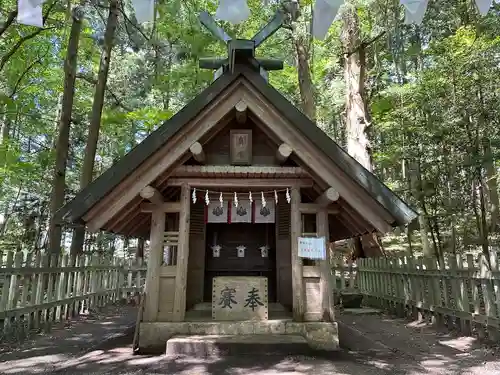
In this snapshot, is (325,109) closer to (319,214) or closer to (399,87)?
(399,87)

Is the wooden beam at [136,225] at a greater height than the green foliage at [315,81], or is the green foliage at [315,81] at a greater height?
the green foliage at [315,81]

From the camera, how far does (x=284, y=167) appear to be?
6699mm

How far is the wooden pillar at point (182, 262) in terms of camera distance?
20.8 feet

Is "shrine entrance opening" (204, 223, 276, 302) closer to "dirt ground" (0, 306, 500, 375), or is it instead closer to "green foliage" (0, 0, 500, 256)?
"dirt ground" (0, 306, 500, 375)

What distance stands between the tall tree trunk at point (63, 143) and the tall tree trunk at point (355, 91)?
9356 mm

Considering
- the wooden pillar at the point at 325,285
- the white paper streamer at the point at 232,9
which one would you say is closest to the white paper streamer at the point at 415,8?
the white paper streamer at the point at 232,9

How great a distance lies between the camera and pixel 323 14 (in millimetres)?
5320

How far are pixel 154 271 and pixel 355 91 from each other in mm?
10929

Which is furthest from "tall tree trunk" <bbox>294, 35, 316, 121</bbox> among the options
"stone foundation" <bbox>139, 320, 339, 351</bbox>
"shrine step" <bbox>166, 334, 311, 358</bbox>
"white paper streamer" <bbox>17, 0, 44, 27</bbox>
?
"white paper streamer" <bbox>17, 0, 44, 27</bbox>

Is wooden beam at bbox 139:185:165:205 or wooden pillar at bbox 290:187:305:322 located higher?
wooden beam at bbox 139:185:165:205

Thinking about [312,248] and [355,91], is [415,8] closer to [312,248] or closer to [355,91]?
[312,248]

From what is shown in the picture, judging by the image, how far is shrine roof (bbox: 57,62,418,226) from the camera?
5.91 meters

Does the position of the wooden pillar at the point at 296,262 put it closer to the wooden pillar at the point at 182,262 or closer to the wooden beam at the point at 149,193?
the wooden pillar at the point at 182,262

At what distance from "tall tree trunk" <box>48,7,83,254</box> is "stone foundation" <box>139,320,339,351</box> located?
17.0 ft
